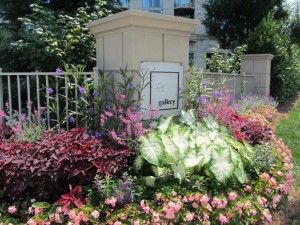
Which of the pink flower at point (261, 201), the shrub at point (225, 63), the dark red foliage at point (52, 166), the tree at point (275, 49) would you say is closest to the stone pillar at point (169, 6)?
the shrub at point (225, 63)

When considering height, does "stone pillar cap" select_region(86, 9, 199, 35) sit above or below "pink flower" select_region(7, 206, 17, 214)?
above

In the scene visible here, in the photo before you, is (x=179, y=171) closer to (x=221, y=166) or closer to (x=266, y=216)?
(x=221, y=166)

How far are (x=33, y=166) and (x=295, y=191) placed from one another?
9.87ft

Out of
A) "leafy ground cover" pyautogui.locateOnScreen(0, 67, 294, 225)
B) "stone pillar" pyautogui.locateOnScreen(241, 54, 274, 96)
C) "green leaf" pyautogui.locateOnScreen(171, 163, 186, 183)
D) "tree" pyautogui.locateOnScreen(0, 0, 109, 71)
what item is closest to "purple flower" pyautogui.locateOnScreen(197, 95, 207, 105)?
"leafy ground cover" pyautogui.locateOnScreen(0, 67, 294, 225)

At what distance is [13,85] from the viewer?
25.1ft

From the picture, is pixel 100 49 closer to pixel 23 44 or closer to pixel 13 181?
pixel 13 181

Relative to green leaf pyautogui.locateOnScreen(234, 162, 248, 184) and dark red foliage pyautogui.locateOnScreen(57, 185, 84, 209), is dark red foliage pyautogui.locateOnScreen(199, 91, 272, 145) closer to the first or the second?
green leaf pyautogui.locateOnScreen(234, 162, 248, 184)

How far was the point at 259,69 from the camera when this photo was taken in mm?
9812

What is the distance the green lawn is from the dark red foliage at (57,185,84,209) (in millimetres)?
2909

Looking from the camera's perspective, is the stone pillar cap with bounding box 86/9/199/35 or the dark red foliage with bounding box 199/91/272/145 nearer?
the stone pillar cap with bounding box 86/9/199/35

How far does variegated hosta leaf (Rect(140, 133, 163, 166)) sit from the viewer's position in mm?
3252

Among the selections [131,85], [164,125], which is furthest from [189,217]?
[131,85]

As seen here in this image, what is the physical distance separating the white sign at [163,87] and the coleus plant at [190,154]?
1.19 ft

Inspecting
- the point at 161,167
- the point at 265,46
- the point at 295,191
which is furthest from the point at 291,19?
the point at 161,167
